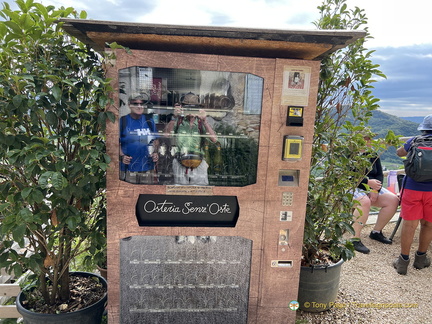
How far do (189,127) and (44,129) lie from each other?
1040 mm

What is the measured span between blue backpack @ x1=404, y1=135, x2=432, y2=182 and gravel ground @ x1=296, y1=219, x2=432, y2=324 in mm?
1138

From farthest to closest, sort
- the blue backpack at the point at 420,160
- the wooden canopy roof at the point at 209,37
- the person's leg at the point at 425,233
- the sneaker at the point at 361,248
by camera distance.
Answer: the sneaker at the point at 361,248 → the person's leg at the point at 425,233 → the blue backpack at the point at 420,160 → the wooden canopy roof at the point at 209,37

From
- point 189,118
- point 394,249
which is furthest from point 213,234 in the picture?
point 394,249

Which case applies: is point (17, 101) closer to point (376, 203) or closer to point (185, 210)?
point (185, 210)

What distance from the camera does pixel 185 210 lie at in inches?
84.8

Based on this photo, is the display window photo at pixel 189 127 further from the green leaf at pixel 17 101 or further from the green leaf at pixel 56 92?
the green leaf at pixel 17 101

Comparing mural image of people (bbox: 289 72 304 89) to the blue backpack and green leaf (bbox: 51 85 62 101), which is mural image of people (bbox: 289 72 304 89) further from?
the blue backpack

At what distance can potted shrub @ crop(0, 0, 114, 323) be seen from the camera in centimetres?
181

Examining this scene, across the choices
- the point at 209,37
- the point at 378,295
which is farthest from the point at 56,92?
the point at 378,295

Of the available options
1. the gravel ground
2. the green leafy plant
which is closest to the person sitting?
the gravel ground

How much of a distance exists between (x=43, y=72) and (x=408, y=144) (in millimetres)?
3667

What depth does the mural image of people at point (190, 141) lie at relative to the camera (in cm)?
211

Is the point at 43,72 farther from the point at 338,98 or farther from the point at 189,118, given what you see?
the point at 338,98

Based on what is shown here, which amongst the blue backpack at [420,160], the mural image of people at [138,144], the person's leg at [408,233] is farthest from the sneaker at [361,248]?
the mural image of people at [138,144]
